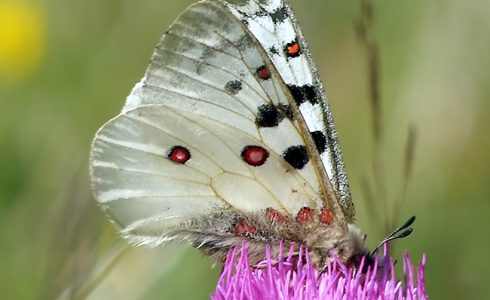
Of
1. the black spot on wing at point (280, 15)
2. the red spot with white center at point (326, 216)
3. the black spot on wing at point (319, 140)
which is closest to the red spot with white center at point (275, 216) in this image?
the red spot with white center at point (326, 216)

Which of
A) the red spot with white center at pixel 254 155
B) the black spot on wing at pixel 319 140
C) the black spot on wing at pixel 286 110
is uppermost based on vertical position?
the black spot on wing at pixel 286 110

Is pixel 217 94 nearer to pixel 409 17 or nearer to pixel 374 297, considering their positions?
pixel 374 297

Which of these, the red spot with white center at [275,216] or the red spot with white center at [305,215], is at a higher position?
the red spot with white center at [305,215]

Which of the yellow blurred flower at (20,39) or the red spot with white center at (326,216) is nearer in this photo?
the red spot with white center at (326,216)

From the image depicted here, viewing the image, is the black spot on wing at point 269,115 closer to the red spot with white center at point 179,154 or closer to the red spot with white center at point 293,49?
the red spot with white center at point 293,49

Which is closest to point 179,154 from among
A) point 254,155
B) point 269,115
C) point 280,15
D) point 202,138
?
point 202,138

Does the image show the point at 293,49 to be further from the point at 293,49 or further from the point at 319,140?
the point at 319,140

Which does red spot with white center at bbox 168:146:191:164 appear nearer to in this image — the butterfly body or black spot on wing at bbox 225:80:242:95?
the butterfly body
